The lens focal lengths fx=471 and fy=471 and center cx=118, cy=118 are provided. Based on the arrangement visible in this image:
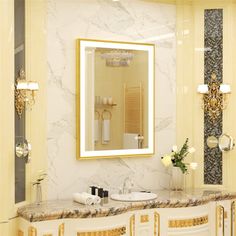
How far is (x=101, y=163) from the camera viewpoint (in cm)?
438

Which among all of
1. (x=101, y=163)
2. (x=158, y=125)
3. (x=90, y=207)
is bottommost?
(x=90, y=207)

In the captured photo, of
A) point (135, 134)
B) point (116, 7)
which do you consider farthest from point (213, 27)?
point (135, 134)

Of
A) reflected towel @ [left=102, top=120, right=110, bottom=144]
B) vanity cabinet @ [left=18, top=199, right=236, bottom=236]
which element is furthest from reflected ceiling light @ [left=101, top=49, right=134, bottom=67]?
vanity cabinet @ [left=18, top=199, right=236, bottom=236]

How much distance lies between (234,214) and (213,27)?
1838 mm

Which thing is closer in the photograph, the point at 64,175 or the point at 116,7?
the point at 64,175

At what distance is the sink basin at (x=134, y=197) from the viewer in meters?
4.12

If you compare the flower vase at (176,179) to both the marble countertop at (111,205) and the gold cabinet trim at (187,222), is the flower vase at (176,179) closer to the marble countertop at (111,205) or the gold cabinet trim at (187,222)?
the marble countertop at (111,205)

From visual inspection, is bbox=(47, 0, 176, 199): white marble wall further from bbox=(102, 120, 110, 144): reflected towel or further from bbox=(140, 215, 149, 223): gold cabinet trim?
bbox=(140, 215, 149, 223): gold cabinet trim

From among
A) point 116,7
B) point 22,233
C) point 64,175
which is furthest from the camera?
point 116,7

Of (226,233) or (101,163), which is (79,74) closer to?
(101,163)

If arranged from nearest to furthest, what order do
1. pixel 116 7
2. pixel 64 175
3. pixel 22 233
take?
1. pixel 22 233
2. pixel 64 175
3. pixel 116 7

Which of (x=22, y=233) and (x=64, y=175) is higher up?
(x=64, y=175)

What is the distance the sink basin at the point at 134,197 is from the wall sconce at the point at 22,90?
1135 millimetres

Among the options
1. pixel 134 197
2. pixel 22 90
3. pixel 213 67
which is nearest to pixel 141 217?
pixel 134 197
